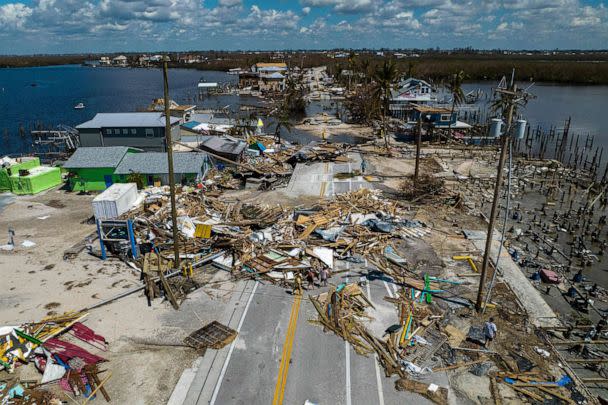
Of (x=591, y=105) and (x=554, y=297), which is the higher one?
(x=591, y=105)

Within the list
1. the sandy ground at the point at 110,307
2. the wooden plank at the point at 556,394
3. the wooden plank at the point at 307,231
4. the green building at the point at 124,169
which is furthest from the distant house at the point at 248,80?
the wooden plank at the point at 556,394

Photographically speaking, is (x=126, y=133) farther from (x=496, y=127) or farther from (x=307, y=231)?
(x=496, y=127)

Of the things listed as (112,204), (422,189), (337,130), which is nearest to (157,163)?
(112,204)

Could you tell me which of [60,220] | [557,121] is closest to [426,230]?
[60,220]

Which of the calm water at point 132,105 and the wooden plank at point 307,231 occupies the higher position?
the calm water at point 132,105

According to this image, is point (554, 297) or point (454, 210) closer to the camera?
point (554, 297)

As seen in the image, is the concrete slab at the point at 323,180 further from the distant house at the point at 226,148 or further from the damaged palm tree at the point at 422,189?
the distant house at the point at 226,148

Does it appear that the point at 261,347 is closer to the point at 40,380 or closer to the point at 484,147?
the point at 40,380

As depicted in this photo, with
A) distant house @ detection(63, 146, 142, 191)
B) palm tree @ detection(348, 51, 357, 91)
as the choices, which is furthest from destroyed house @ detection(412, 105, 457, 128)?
palm tree @ detection(348, 51, 357, 91)
